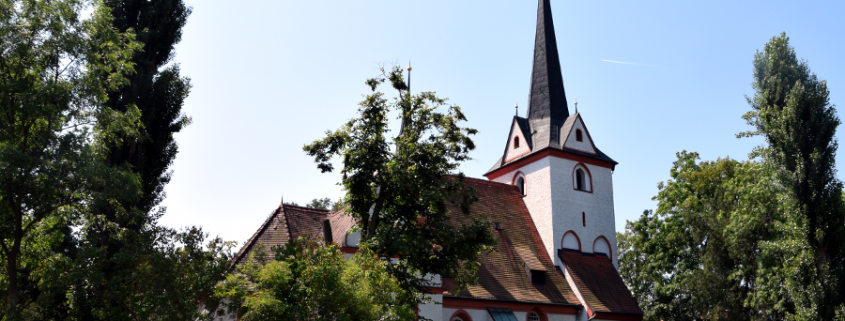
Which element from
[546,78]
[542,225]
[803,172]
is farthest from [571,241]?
[803,172]

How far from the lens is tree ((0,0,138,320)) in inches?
475

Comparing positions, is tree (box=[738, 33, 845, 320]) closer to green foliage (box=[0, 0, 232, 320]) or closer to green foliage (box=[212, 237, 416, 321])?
green foliage (box=[212, 237, 416, 321])

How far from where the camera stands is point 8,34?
12484mm

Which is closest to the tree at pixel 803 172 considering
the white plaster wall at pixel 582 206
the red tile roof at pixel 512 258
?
the red tile roof at pixel 512 258

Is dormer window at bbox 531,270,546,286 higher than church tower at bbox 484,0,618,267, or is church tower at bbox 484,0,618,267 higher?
church tower at bbox 484,0,618,267

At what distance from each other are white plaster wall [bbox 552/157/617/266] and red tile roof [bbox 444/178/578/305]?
1.33m

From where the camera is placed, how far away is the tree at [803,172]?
760 inches

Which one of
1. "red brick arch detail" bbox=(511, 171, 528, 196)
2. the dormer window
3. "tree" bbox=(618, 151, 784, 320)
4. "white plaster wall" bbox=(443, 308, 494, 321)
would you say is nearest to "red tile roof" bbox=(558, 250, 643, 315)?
the dormer window

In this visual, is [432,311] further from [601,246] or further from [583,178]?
[583,178]

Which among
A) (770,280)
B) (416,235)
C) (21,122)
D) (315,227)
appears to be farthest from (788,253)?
(21,122)

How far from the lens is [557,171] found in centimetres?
2875

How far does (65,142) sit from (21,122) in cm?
102

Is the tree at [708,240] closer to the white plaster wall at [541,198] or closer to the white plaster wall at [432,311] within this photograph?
the white plaster wall at [541,198]

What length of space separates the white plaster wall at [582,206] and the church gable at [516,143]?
199cm
